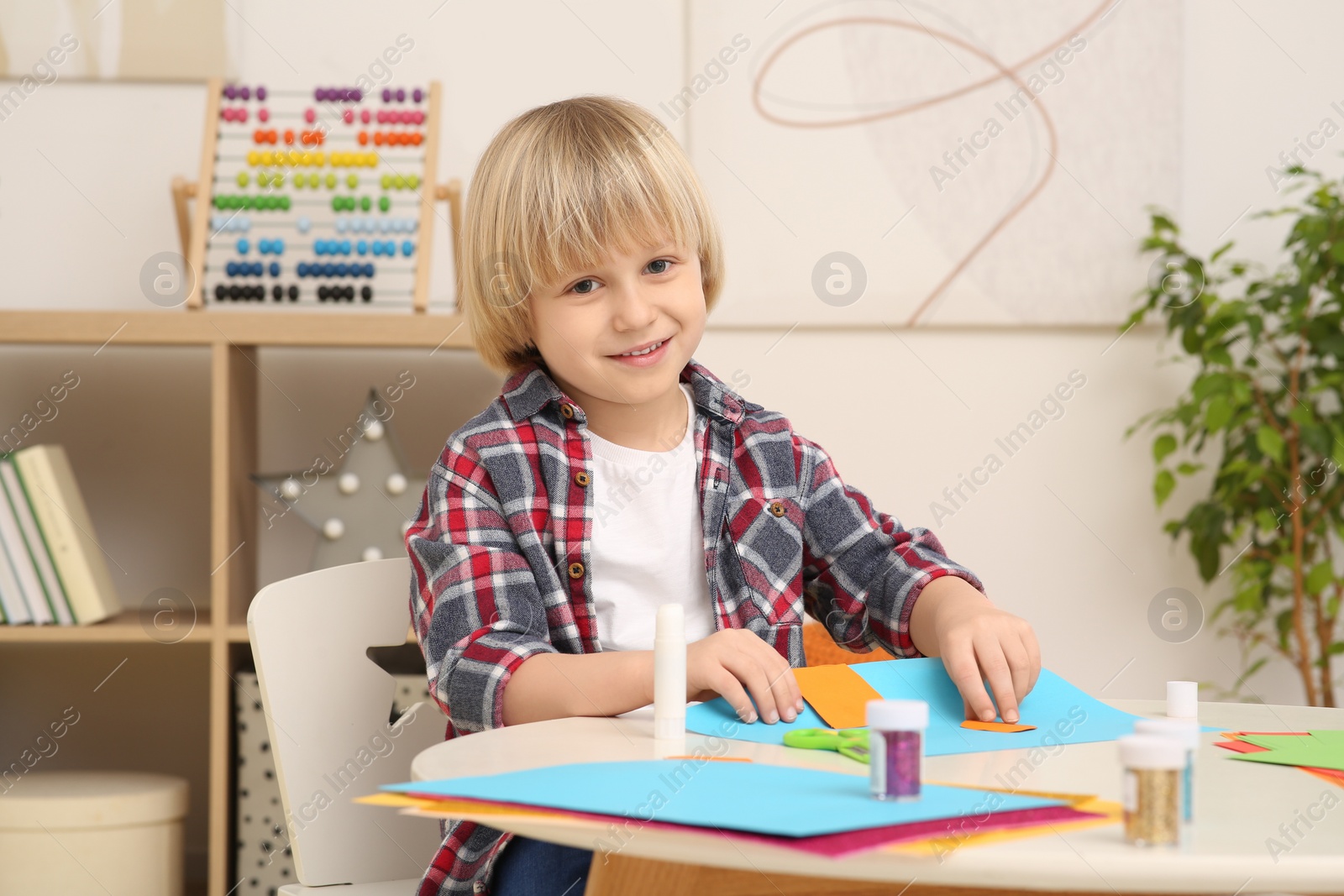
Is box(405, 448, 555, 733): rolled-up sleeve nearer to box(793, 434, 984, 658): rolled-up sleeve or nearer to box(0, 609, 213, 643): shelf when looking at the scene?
box(793, 434, 984, 658): rolled-up sleeve

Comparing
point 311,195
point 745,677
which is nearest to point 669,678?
point 745,677

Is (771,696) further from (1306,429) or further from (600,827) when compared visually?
(1306,429)

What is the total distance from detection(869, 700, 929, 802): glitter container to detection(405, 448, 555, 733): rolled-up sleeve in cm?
34

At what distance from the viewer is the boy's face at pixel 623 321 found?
0.97 m

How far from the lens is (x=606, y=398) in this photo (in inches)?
40.6

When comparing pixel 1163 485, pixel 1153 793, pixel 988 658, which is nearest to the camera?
pixel 1153 793

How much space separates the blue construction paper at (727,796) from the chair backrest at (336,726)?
0.45 meters

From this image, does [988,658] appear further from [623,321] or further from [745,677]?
[623,321]

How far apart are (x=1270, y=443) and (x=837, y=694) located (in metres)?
1.42

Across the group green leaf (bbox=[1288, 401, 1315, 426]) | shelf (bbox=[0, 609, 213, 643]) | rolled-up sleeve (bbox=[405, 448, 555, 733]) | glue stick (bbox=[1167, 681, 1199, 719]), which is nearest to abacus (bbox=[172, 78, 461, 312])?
shelf (bbox=[0, 609, 213, 643])

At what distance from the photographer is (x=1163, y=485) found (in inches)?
78.2

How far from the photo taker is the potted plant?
1892mm

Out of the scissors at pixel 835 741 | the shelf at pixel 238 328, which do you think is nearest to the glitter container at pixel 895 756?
the scissors at pixel 835 741

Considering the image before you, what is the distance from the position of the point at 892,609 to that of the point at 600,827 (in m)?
0.56
